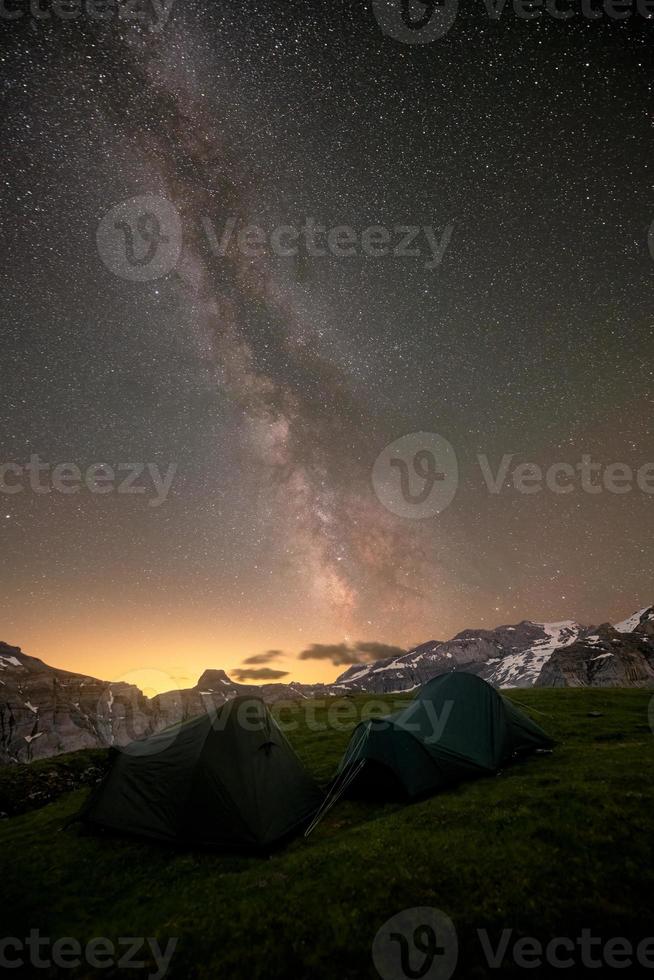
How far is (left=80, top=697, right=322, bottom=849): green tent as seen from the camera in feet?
43.2

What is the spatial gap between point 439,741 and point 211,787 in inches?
358

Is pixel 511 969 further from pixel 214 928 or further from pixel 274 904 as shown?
pixel 214 928

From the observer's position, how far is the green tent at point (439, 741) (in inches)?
629

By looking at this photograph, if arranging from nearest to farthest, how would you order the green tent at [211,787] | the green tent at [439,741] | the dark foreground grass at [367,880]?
the dark foreground grass at [367,880], the green tent at [211,787], the green tent at [439,741]

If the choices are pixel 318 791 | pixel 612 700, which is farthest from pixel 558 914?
pixel 612 700

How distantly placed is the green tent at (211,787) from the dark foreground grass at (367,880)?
2.01 feet

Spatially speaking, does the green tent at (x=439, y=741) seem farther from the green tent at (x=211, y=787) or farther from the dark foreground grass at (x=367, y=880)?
the green tent at (x=211, y=787)

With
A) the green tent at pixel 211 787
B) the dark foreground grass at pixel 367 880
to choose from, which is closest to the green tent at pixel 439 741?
the dark foreground grass at pixel 367 880

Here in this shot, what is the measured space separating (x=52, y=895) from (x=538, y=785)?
14.9 meters

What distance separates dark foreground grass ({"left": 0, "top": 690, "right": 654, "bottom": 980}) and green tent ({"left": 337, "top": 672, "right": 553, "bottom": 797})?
0.84 m

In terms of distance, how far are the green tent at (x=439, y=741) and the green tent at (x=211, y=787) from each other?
7.67 ft

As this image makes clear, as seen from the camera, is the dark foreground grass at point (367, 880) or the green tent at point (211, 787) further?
the green tent at point (211, 787)

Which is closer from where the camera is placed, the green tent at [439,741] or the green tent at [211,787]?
the green tent at [211,787]

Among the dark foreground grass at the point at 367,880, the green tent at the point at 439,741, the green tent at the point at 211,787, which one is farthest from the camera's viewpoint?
the green tent at the point at 439,741
